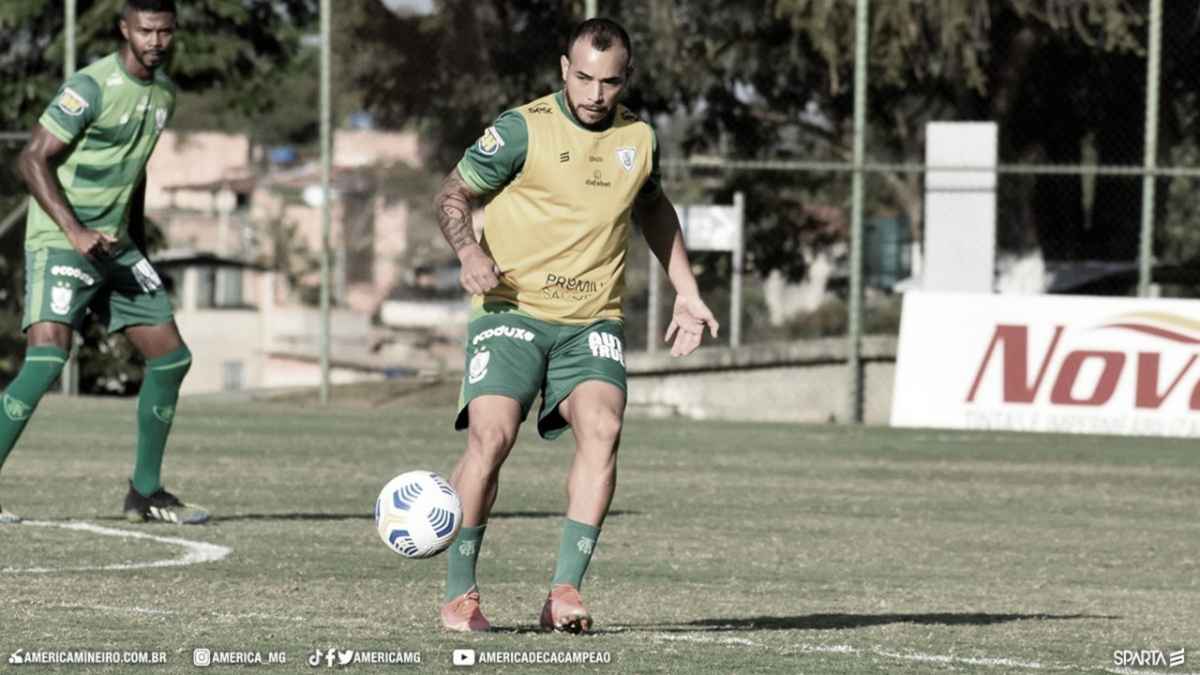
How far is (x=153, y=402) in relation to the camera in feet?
37.9

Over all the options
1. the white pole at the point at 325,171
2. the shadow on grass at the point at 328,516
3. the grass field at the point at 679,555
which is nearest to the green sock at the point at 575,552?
the grass field at the point at 679,555

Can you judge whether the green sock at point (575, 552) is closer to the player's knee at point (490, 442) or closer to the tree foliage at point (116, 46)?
the player's knee at point (490, 442)

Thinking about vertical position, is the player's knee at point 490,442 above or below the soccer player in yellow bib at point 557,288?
below

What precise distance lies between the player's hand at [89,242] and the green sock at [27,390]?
564 mm

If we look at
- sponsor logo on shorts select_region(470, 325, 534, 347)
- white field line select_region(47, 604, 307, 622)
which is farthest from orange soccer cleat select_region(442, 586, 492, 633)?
sponsor logo on shorts select_region(470, 325, 534, 347)

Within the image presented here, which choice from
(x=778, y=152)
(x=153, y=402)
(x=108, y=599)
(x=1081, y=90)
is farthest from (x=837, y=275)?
(x=108, y=599)

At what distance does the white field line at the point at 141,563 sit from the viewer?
9.35m

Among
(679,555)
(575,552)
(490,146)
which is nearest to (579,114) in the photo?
(490,146)

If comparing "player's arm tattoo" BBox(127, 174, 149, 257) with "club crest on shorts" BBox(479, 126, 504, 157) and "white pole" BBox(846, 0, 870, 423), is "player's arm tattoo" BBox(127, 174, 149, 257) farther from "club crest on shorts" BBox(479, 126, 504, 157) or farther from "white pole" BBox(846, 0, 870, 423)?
"white pole" BBox(846, 0, 870, 423)

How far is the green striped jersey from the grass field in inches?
53.3

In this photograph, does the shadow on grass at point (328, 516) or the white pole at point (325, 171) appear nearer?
the shadow on grass at point (328, 516)

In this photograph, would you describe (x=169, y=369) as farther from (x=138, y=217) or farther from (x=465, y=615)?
(x=465, y=615)

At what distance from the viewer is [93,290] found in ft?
37.0

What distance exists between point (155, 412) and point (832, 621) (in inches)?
164
